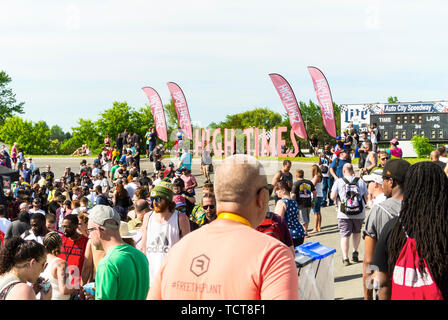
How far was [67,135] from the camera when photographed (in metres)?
195

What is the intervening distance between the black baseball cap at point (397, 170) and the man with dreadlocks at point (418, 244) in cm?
72

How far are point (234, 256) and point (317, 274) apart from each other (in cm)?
279

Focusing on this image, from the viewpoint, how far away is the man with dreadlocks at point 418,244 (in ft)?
8.55

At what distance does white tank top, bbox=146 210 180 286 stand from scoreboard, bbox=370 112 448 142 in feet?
99.0

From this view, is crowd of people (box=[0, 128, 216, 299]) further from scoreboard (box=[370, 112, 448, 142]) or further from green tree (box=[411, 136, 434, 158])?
green tree (box=[411, 136, 434, 158])

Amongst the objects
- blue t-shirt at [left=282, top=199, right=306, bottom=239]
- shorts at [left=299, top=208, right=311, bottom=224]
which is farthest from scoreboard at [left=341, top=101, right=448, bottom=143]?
blue t-shirt at [left=282, top=199, right=306, bottom=239]

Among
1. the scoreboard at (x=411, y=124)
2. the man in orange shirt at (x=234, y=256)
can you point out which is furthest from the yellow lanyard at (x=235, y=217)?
the scoreboard at (x=411, y=124)

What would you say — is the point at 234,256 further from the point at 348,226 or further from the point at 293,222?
the point at 348,226

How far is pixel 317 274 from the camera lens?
4461 mm

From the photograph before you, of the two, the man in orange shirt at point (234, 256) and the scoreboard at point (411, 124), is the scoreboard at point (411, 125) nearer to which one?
the scoreboard at point (411, 124)

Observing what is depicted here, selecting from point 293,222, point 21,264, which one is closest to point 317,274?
point 21,264
